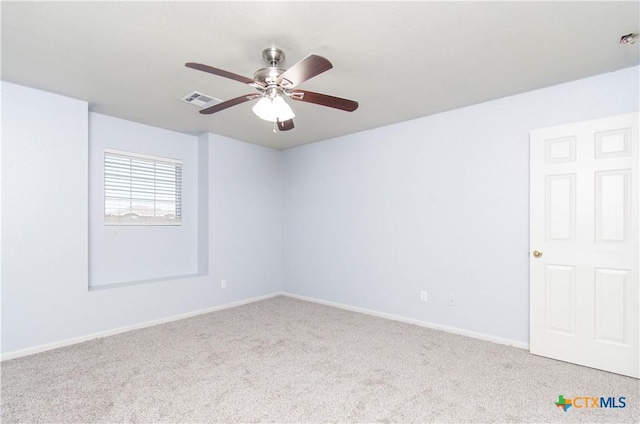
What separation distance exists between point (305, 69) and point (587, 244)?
272 centimetres

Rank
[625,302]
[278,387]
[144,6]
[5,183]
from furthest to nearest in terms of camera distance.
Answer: [5,183]
[625,302]
[278,387]
[144,6]

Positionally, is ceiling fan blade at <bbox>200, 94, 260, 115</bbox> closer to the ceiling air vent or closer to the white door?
the ceiling air vent

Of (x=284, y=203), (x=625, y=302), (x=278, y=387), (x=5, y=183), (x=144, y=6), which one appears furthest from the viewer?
(x=284, y=203)

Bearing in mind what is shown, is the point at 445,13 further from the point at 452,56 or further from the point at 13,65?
the point at 13,65

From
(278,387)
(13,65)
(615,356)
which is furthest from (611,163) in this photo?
(13,65)

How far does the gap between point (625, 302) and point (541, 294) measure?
0.56 meters

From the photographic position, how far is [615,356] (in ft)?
8.54

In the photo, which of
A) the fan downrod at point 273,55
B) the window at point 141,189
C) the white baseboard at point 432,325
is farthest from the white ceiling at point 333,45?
the white baseboard at point 432,325

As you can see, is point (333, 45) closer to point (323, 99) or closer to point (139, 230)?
point (323, 99)

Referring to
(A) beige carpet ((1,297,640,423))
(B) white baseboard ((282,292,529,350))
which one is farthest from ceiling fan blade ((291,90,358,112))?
(B) white baseboard ((282,292,529,350))

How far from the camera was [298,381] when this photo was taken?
2.49 m

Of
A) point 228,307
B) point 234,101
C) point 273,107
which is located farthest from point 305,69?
point 228,307

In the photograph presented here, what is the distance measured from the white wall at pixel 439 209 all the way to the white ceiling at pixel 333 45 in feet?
0.89

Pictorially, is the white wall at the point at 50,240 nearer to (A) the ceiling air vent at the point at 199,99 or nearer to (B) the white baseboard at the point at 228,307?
(B) the white baseboard at the point at 228,307
